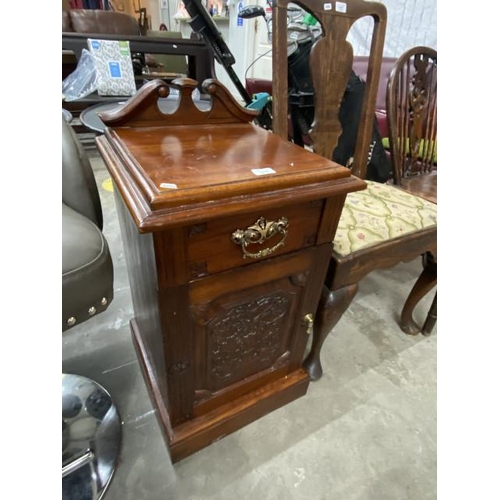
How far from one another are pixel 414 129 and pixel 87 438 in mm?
1434

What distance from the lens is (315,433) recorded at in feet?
2.94

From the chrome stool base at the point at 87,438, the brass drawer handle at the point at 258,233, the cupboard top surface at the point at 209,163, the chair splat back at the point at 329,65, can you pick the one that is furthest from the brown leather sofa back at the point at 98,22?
the brass drawer handle at the point at 258,233

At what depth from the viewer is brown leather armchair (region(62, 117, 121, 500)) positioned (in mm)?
513

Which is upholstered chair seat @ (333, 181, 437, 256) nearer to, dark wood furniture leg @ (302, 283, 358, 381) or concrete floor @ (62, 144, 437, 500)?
dark wood furniture leg @ (302, 283, 358, 381)

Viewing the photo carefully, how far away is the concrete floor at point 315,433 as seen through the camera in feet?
2.57

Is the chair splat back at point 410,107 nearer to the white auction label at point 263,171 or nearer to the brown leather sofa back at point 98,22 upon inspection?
the white auction label at point 263,171

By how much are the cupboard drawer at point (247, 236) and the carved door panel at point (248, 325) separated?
0.03 meters

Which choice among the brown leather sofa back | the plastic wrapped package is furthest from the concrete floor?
the brown leather sofa back

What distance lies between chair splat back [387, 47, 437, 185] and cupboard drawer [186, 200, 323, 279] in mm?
768

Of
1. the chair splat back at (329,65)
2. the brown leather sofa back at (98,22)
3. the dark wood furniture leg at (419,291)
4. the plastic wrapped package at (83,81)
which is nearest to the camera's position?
the chair splat back at (329,65)

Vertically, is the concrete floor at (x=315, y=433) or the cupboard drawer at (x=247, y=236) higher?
the cupboard drawer at (x=247, y=236)

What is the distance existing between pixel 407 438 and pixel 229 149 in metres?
0.92

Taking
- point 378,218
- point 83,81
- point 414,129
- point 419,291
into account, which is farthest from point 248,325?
point 83,81

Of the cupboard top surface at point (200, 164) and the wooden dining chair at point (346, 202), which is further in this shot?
the wooden dining chair at point (346, 202)
